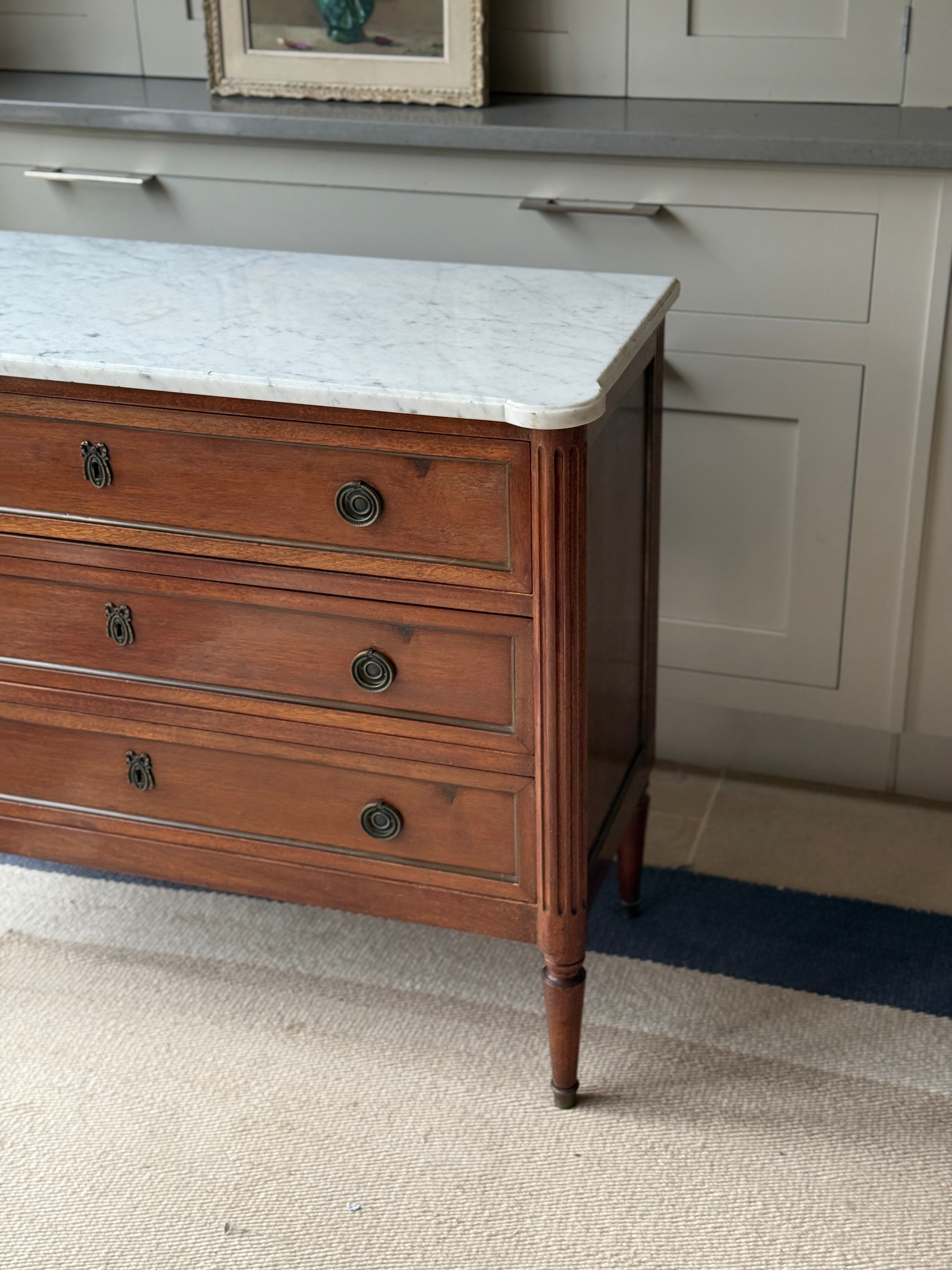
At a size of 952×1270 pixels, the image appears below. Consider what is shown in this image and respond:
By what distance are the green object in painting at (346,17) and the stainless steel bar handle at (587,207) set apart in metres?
0.45

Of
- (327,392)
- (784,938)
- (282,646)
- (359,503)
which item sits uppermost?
(327,392)

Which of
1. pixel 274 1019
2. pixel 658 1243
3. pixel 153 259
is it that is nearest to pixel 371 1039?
pixel 274 1019

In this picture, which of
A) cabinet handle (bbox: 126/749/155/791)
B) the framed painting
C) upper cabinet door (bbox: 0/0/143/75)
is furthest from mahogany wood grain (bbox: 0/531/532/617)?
upper cabinet door (bbox: 0/0/143/75)

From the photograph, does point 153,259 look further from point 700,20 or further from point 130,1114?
point 130,1114

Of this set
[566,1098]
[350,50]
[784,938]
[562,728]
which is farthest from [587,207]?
[566,1098]

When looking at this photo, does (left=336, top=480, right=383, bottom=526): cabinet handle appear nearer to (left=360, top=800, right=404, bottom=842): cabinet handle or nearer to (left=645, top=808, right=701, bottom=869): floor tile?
(left=360, top=800, right=404, bottom=842): cabinet handle

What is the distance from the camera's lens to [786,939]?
1.97 metres

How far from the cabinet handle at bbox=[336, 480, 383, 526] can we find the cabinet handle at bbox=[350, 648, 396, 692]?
160 mm

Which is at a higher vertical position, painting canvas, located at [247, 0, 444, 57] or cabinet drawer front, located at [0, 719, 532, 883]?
painting canvas, located at [247, 0, 444, 57]

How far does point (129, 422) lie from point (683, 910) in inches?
43.9

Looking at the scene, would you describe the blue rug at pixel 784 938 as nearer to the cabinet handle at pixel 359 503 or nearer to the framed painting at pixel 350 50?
the cabinet handle at pixel 359 503

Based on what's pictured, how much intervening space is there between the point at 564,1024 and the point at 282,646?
1.92 feet

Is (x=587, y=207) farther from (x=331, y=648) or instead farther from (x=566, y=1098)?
(x=566, y=1098)

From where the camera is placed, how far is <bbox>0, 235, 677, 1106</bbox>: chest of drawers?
142 cm
